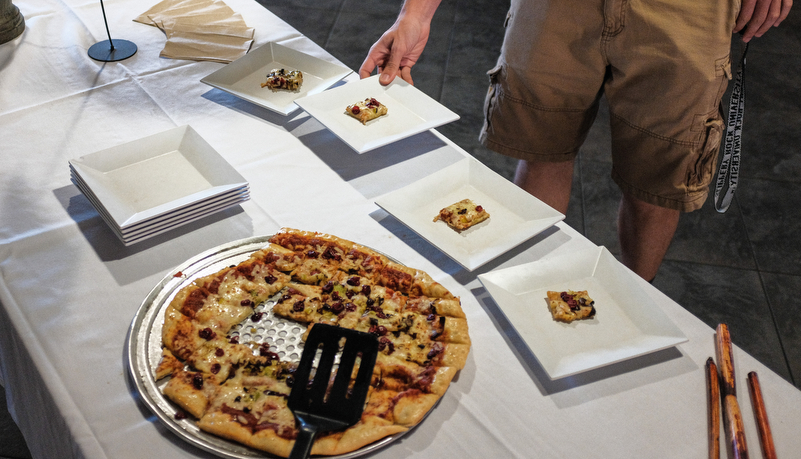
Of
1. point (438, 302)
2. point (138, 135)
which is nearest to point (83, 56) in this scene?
point (138, 135)

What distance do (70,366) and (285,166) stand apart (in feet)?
2.00

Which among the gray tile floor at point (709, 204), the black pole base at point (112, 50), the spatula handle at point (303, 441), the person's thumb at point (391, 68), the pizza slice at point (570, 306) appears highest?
the person's thumb at point (391, 68)

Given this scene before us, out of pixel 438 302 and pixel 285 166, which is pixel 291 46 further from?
pixel 438 302

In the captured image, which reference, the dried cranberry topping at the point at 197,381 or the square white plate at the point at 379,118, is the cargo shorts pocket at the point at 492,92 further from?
the dried cranberry topping at the point at 197,381

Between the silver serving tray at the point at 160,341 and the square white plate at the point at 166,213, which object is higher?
the square white plate at the point at 166,213

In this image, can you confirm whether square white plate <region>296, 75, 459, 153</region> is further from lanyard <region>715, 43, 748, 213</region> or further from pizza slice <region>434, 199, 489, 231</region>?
lanyard <region>715, 43, 748, 213</region>

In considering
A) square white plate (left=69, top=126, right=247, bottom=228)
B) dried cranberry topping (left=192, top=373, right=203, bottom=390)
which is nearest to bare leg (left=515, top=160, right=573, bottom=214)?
square white plate (left=69, top=126, right=247, bottom=228)

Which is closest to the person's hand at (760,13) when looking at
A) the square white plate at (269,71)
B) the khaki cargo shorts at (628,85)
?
the khaki cargo shorts at (628,85)

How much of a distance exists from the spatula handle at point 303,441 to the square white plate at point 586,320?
0.36m

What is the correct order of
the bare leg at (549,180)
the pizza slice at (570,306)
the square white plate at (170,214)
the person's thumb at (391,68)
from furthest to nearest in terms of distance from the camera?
the bare leg at (549,180) < the person's thumb at (391,68) < the square white plate at (170,214) < the pizza slice at (570,306)

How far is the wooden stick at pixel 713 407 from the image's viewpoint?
2.76 feet

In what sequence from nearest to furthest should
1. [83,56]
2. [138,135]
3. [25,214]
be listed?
[25,214]
[138,135]
[83,56]

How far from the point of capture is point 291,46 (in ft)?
5.94

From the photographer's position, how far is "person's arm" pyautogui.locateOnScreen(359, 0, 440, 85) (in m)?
1.60
